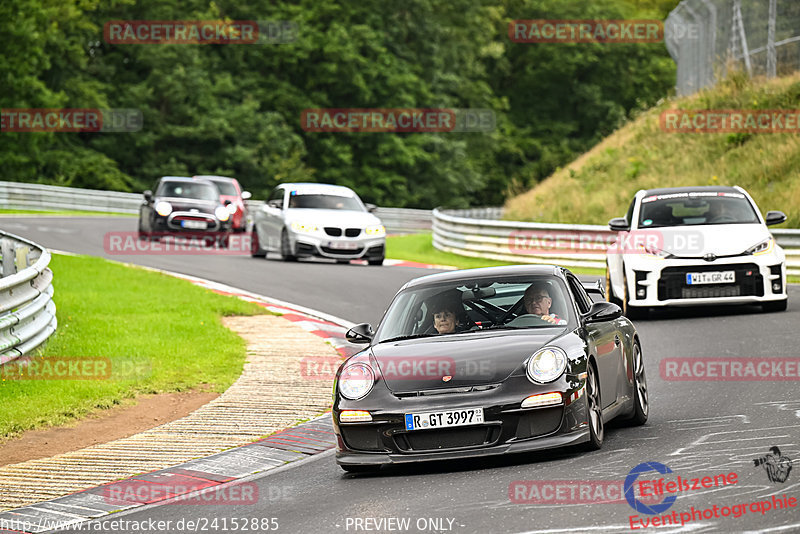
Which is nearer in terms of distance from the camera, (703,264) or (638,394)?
(638,394)

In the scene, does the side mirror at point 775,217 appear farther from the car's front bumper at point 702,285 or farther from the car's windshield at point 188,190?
the car's windshield at point 188,190

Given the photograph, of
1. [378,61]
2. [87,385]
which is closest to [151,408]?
[87,385]

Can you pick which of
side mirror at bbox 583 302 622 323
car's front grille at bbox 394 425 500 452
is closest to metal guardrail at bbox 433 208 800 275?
side mirror at bbox 583 302 622 323

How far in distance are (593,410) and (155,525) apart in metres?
2.77

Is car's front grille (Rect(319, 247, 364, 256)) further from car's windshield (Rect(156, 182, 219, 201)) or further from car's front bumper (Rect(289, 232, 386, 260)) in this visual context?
car's windshield (Rect(156, 182, 219, 201))

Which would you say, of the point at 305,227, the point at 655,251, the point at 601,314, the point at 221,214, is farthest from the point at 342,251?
the point at 601,314

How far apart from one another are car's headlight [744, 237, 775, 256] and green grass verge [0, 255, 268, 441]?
6.00m

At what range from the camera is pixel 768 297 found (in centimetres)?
1541

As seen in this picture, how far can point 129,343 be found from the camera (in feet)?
46.1

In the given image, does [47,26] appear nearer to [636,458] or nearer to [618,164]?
[618,164]

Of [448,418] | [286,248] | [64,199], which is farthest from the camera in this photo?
[64,199]

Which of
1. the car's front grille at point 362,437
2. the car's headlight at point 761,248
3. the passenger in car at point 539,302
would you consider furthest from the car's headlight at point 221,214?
the car's front grille at point 362,437

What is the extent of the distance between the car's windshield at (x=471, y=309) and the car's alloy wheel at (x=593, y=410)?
549 millimetres

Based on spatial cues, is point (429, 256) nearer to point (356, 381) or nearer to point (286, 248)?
point (286, 248)
